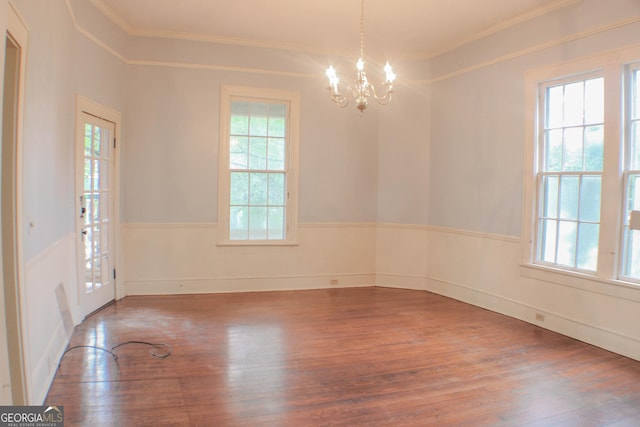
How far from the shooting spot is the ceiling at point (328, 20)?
4.23m

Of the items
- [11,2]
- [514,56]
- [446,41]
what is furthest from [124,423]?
[446,41]

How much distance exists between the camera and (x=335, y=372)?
313 centimetres

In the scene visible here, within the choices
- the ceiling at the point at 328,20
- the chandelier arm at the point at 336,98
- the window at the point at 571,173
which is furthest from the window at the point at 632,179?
the chandelier arm at the point at 336,98

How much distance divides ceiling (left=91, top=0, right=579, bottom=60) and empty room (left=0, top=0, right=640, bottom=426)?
0.04 meters

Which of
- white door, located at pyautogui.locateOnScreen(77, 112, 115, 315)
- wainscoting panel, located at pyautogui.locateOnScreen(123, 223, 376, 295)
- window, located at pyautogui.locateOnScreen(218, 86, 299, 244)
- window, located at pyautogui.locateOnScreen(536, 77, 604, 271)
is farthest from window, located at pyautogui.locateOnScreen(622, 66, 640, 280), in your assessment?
white door, located at pyautogui.locateOnScreen(77, 112, 115, 315)

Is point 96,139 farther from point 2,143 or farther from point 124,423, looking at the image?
point 124,423

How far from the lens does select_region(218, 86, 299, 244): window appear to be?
212 inches

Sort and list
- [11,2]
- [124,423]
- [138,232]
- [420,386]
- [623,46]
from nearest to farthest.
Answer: [11,2] < [124,423] < [420,386] < [623,46] < [138,232]

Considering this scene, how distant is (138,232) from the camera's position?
515cm

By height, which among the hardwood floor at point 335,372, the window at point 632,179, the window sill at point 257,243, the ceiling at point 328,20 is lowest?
the hardwood floor at point 335,372

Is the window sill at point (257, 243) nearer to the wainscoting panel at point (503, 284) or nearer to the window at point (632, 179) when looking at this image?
the wainscoting panel at point (503, 284)

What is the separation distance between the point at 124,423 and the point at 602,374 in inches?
131

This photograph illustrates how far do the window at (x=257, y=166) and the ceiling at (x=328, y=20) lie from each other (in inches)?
28.9

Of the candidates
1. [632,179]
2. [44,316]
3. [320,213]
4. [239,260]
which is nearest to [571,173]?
[632,179]
